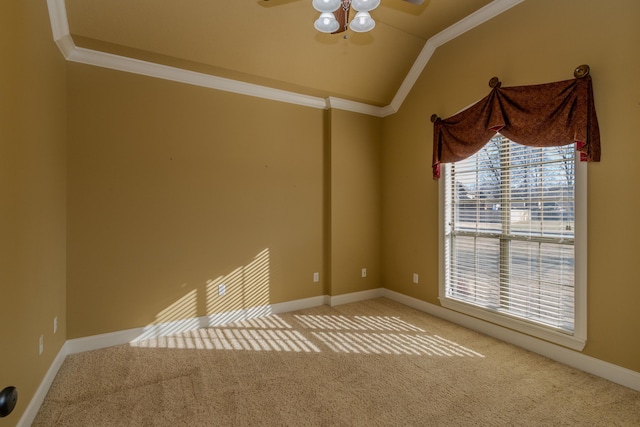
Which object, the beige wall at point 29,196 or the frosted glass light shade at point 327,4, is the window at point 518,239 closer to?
the frosted glass light shade at point 327,4

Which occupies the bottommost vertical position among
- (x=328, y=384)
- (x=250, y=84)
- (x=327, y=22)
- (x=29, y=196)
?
(x=328, y=384)

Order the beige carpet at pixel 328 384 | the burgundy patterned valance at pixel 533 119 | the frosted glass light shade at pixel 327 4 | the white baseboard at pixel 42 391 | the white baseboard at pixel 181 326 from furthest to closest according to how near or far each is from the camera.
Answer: the white baseboard at pixel 181 326 < the burgundy patterned valance at pixel 533 119 < the beige carpet at pixel 328 384 < the white baseboard at pixel 42 391 < the frosted glass light shade at pixel 327 4

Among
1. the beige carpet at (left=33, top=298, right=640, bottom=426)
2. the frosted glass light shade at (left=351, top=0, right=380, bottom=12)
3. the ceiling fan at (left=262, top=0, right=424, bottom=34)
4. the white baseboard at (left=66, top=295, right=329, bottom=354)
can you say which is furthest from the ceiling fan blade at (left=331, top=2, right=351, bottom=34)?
the white baseboard at (left=66, top=295, right=329, bottom=354)

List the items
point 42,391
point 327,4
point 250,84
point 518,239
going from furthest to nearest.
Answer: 1. point 250,84
2. point 518,239
3. point 42,391
4. point 327,4

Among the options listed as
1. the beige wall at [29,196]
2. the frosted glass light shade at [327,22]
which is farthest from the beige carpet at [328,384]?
the frosted glass light shade at [327,22]

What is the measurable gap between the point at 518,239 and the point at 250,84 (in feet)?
10.9

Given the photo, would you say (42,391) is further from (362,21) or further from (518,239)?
(518,239)

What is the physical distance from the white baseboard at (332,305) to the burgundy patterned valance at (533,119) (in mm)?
1648

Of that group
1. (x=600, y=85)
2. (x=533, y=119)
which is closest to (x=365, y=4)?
(x=533, y=119)

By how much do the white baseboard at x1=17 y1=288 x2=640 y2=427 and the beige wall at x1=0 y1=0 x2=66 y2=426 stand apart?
0.15 metres

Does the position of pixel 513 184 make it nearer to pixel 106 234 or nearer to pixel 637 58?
pixel 637 58

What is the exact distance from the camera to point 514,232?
3.09 meters

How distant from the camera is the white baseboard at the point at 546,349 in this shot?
2.37m

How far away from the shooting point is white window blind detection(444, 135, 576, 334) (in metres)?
2.71
